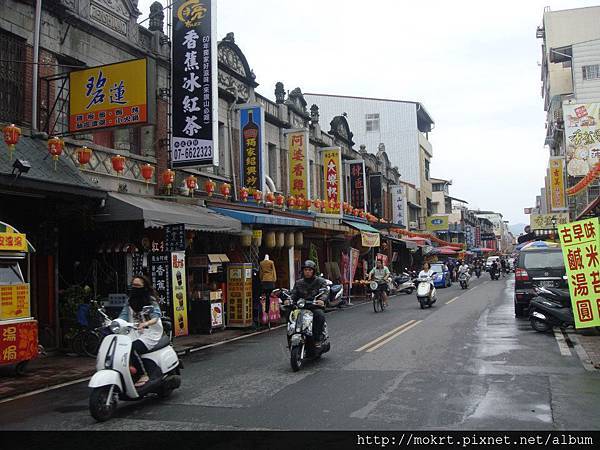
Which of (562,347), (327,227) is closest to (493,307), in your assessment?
(327,227)

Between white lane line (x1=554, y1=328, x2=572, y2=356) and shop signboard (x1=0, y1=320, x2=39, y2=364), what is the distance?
9122 millimetres

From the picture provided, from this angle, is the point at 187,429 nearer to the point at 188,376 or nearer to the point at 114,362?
the point at 114,362

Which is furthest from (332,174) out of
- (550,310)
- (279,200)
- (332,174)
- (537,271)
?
(550,310)

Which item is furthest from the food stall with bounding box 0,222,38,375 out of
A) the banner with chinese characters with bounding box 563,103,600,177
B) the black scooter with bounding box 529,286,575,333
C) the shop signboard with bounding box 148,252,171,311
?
the banner with chinese characters with bounding box 563,103,600,177

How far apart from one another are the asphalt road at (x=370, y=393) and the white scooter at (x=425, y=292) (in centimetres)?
746

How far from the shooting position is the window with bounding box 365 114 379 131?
52688mm

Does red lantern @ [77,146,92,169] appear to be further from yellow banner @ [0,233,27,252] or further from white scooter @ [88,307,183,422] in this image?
white scooter @ [88,307,183,422]

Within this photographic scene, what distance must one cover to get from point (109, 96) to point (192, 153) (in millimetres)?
3160

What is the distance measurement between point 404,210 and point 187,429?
1595 inches

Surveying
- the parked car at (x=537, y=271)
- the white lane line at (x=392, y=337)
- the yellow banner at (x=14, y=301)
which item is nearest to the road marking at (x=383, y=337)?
the white lane line at (x=392, y=337)

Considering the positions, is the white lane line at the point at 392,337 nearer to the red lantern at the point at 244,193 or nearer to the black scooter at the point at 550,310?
the black scooter at the point at 550,310

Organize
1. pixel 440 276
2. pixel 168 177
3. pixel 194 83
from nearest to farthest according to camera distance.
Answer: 1. pixel 194 83
2. pixel 168 177
3. pixel 440 276

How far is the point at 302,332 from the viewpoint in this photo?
9211 millimetres

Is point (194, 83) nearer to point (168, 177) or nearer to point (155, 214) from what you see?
point (168, 177)
